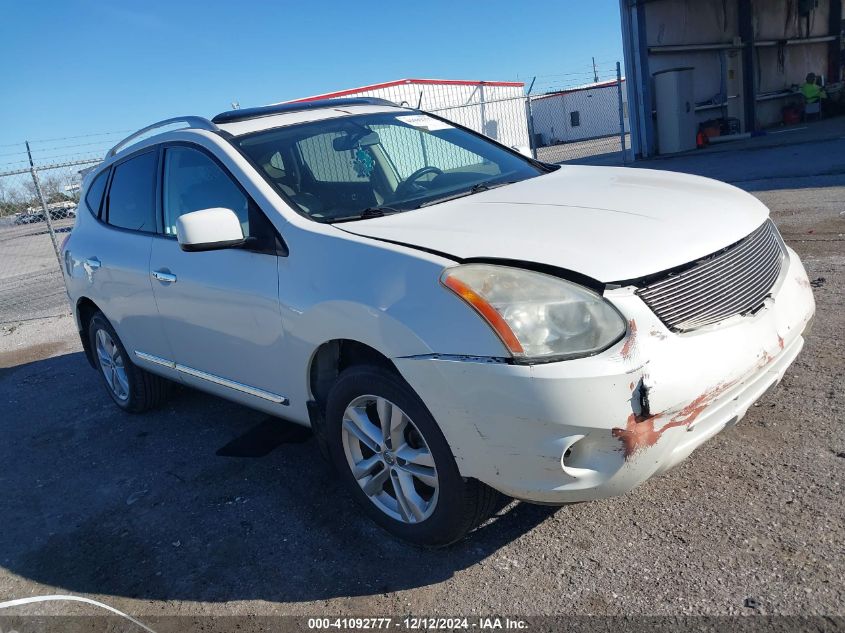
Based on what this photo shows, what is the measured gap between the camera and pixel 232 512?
136 inches

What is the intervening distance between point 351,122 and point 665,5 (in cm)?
1813

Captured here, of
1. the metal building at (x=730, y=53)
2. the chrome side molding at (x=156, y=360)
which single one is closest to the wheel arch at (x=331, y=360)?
the chrome side molding at (x=156, y=360)

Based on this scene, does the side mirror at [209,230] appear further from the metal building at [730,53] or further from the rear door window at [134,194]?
the metal building at [730,53]

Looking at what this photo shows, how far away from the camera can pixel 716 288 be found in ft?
8.25

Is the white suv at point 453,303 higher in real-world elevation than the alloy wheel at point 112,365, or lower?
higher

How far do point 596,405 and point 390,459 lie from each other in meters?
0.99

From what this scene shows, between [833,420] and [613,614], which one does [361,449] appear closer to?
[613,614]

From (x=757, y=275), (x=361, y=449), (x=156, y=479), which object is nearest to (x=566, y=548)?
(x=361, y=449)

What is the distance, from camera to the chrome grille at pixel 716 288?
2352 millimetres

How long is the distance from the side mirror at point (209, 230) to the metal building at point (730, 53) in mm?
16751

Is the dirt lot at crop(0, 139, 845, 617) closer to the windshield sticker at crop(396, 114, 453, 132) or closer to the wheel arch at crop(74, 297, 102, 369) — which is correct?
the wheel arch at crop(74, 297, 102, 369)

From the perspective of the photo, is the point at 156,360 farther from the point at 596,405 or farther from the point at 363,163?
the point at 596,405

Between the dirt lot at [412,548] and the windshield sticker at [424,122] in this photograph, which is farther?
the windshield sticker at [424,122]

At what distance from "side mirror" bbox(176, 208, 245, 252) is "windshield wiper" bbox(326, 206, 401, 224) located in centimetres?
45
